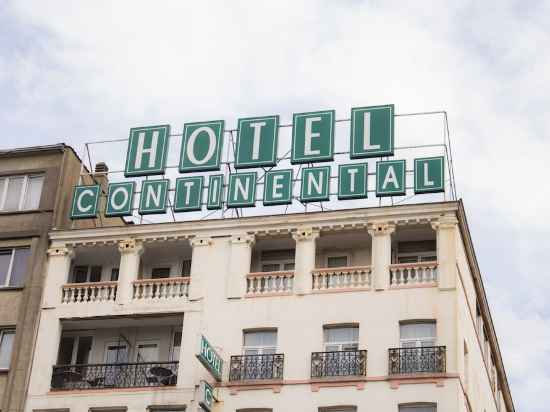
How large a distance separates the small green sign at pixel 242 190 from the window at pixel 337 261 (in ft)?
13.5

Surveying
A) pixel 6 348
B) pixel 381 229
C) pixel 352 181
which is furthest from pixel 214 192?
pixel 6 348

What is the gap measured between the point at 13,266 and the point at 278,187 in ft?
41.1

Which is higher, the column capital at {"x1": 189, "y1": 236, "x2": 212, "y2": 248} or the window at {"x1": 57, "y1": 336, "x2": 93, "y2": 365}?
the column capital at {"x1": 189, "y1": 236, "x2": 212, "y2": 248}

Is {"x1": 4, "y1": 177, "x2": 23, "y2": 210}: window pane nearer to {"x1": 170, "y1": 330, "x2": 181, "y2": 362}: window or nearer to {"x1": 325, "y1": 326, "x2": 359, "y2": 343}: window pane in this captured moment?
{"x1": 170, "y1": 330, "x2": 181, "y2": 362}: window

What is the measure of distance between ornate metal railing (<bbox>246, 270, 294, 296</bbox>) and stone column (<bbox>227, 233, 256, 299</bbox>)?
295mm

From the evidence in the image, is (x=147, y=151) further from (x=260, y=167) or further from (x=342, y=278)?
(x=342, y=278)

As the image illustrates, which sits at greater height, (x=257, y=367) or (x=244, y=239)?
(x=244, y=239)

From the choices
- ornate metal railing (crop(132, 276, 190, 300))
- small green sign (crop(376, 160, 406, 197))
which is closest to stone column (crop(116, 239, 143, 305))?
ornate metal railing (crop(132, 276, 190, 300))

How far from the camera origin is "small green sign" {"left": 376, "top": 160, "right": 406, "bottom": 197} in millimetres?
48281

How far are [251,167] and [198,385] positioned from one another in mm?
10453

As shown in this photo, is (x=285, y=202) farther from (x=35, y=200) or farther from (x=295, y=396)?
(x=35, y=200)

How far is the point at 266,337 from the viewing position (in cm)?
4712

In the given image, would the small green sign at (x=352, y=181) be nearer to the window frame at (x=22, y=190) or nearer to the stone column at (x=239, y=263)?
the stone column at (x=239, y=263)

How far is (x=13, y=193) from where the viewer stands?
54.1 m
